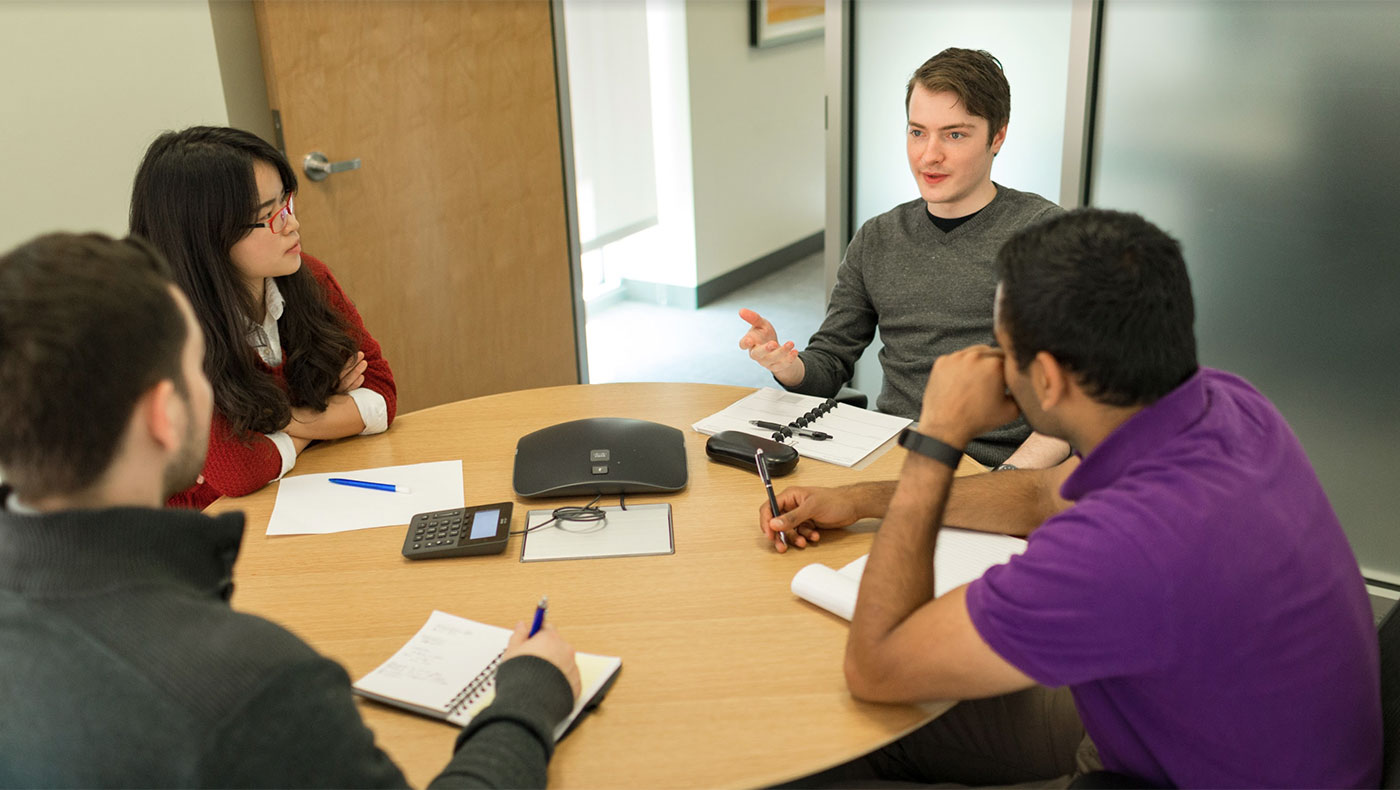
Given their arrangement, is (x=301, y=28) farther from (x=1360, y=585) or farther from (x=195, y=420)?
(x=1360, y=585)

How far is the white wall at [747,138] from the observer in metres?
4.75

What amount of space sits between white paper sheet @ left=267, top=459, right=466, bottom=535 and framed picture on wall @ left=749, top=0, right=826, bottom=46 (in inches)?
141

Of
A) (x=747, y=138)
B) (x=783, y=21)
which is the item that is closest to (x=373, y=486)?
(x=747, y=138)

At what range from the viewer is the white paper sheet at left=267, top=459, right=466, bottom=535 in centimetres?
164

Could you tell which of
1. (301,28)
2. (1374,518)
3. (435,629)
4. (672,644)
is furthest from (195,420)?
(1374,518)

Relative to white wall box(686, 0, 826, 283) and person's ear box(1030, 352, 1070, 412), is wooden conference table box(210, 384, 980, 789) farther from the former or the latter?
white wall box(686, 0, 826, 283)

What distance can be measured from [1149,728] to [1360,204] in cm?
201

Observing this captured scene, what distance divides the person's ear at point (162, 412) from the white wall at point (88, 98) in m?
1.73

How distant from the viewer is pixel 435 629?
134cm

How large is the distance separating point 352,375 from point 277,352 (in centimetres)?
13

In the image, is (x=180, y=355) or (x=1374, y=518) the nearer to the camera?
(x=180, y=355)

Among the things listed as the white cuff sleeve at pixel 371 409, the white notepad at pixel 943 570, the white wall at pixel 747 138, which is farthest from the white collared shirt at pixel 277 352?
the white wall at pixel 747 138

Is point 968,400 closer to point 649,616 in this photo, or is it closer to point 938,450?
point 938,450

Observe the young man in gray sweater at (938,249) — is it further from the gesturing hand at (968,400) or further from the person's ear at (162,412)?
the person's ear at (162,412)
